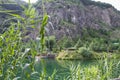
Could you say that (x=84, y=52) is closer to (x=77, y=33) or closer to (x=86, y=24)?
(x=77, y=33)

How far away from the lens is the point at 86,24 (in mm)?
116625

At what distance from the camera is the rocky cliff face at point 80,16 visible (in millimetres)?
100562

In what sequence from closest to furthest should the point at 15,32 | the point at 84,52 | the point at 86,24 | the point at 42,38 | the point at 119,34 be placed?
the point at 42,38 → the point at 15,32 → the point at 84,52 → the point at 119,34 → the point at 86,24

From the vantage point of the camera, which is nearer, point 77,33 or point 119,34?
point 77,33

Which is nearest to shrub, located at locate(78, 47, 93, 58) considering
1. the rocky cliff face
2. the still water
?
the still water

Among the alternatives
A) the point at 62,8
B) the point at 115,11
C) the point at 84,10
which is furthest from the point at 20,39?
the point at 115,11

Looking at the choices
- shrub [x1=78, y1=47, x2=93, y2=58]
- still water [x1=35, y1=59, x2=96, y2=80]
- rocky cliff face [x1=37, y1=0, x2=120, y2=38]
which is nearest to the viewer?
still water [x1=35, y1=59, x2=96, y2=80]

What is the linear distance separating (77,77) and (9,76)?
2.47 m

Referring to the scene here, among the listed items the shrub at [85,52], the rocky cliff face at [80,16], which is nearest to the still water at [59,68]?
the shrub at [85,52]

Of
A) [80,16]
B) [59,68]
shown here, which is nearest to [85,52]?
[59,68]

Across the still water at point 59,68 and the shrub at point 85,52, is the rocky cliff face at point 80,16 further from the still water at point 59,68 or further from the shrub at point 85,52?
the still water at point 59,68

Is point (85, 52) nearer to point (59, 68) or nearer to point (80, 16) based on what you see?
point (59, 68)

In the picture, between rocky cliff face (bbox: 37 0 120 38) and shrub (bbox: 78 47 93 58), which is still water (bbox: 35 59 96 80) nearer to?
shrub (bbox: 78 47 93 58)

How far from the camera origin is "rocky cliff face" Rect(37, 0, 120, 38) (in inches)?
3959
